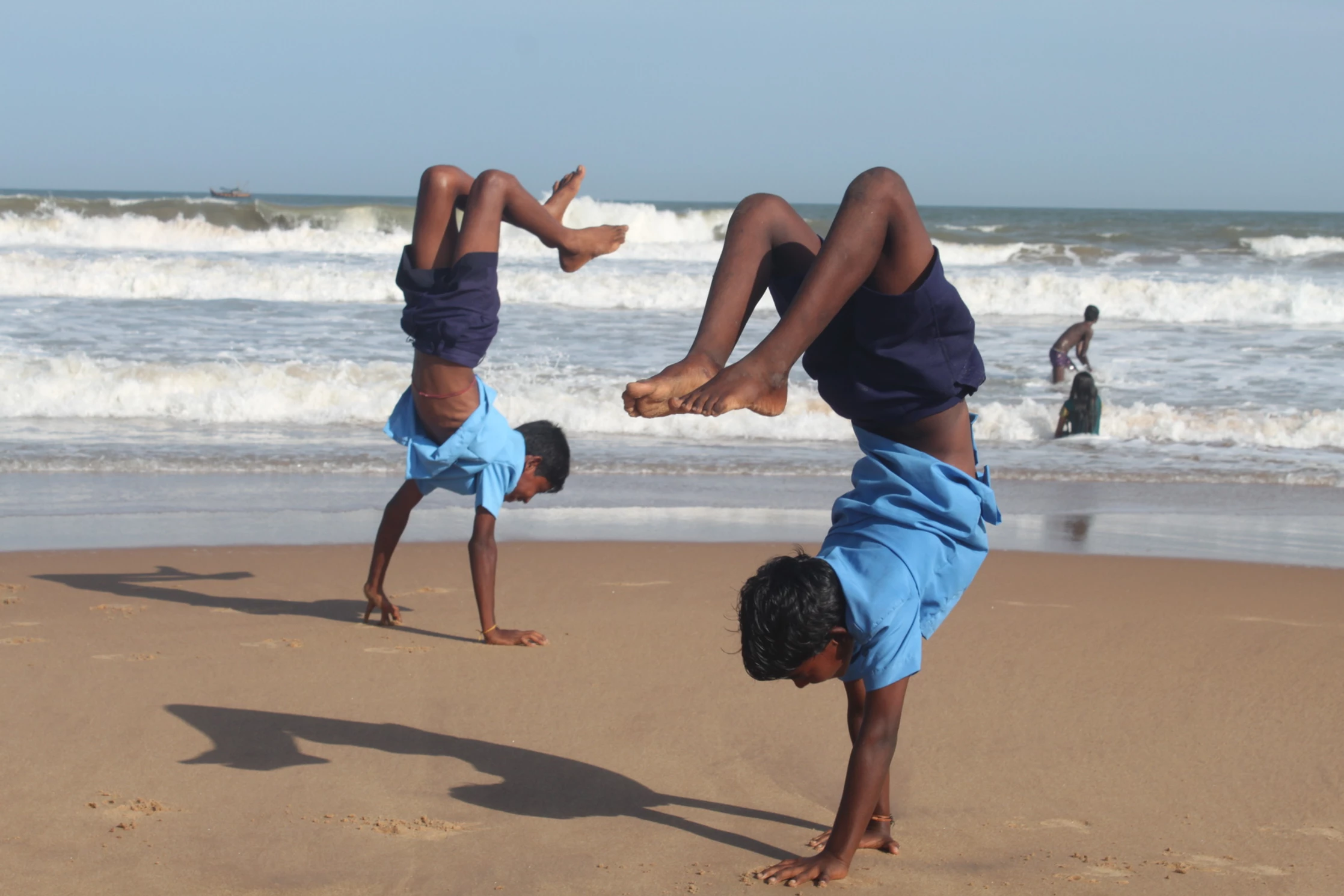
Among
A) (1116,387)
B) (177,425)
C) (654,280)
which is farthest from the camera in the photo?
(654,280)

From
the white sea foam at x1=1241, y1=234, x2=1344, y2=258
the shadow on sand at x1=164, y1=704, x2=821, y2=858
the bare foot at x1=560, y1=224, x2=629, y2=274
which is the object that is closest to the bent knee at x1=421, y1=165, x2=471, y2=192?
the bare foot at x1=560, y1=224, x2=629, y2=274

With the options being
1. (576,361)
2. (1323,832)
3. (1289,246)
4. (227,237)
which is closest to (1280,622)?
(1323,832)

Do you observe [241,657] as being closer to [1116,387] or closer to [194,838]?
[194,838]

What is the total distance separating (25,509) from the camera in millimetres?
7348

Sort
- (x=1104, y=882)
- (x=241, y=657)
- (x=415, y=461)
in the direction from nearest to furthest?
(x=1104, y=882)
(x=241, y=657)
(x=415, y=461)

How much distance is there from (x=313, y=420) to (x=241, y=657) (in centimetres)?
652

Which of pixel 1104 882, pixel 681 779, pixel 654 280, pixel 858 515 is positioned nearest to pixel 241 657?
pixel 681 779

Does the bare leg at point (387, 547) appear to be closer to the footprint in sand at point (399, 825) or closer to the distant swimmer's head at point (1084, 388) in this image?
the footprint in sand at point (399, 825)

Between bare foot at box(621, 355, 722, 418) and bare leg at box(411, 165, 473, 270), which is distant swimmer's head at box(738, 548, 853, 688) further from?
bare leg at box(411, 165, 473, 270)

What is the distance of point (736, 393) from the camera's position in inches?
105

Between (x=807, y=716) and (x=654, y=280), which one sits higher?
(x=654, y=280)

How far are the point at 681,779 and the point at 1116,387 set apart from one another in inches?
433

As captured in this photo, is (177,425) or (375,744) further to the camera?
(177,425)

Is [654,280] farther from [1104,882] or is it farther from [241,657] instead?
[1104,882]
